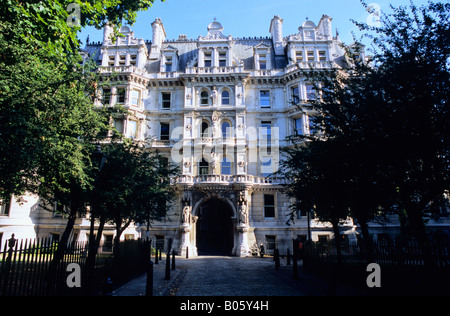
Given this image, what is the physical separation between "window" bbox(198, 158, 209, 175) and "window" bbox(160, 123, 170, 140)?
4857 mm

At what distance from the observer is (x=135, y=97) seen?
29.0 m

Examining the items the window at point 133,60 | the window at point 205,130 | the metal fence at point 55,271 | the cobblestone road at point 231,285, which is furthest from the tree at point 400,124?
the window at point 133,60

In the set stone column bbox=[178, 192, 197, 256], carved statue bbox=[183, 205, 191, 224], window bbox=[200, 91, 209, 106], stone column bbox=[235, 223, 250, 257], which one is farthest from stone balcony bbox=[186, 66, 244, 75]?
stone column bbox=[235, 223, 250, 257]

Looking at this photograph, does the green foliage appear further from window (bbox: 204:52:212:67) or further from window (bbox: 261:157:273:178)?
window (bbox: 204:52:212:67)

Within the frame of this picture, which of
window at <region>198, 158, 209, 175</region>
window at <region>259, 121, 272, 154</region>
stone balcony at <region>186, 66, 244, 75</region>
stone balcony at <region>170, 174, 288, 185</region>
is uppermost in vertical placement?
stone balcony at <region>186, 66, 244, 75</region>

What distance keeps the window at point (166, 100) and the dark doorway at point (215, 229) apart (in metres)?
11.9

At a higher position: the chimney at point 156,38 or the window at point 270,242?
the chimney at point 156,38

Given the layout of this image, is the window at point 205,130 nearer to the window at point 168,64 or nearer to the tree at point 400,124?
the window at point 168,64

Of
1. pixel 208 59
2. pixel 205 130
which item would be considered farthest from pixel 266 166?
pixel 208 59

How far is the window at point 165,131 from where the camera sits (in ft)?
94.7

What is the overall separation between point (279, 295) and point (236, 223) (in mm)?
16240

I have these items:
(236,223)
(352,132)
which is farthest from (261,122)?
(352,132)

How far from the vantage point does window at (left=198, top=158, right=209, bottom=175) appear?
27.5m

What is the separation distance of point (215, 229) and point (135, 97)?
18.0 meters
